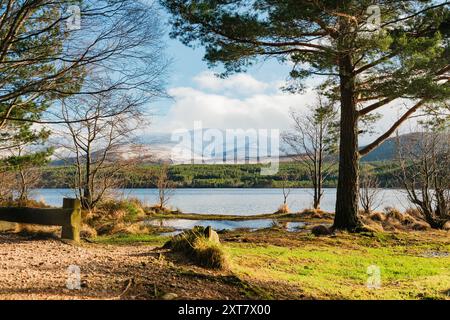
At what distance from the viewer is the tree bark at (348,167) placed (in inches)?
484

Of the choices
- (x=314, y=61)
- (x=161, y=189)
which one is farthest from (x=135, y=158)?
(x=314, y=61)

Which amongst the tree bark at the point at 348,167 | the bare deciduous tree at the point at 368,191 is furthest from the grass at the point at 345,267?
the bare deciduous tree at the point at 368,191

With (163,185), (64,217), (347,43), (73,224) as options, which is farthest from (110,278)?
(163,185)

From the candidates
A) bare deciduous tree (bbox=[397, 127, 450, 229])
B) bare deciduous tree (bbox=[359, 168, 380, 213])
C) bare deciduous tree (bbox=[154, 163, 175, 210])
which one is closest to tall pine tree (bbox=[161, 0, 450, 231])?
bare deciduous tree (bbox=[397, 127, 450, 229])

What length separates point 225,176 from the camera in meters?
55.2

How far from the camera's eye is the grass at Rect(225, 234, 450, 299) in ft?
18.2

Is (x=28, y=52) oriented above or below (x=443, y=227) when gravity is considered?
above

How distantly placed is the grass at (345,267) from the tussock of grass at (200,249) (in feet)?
0.77

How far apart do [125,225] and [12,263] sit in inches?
290

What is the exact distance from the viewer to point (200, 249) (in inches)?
231

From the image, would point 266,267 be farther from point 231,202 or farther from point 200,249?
point 231,202

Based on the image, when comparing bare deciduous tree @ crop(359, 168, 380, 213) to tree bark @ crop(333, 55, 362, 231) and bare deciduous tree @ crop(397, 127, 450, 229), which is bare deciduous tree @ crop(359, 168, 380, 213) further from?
tree bark @ crop(333, 55, 362, 231)
